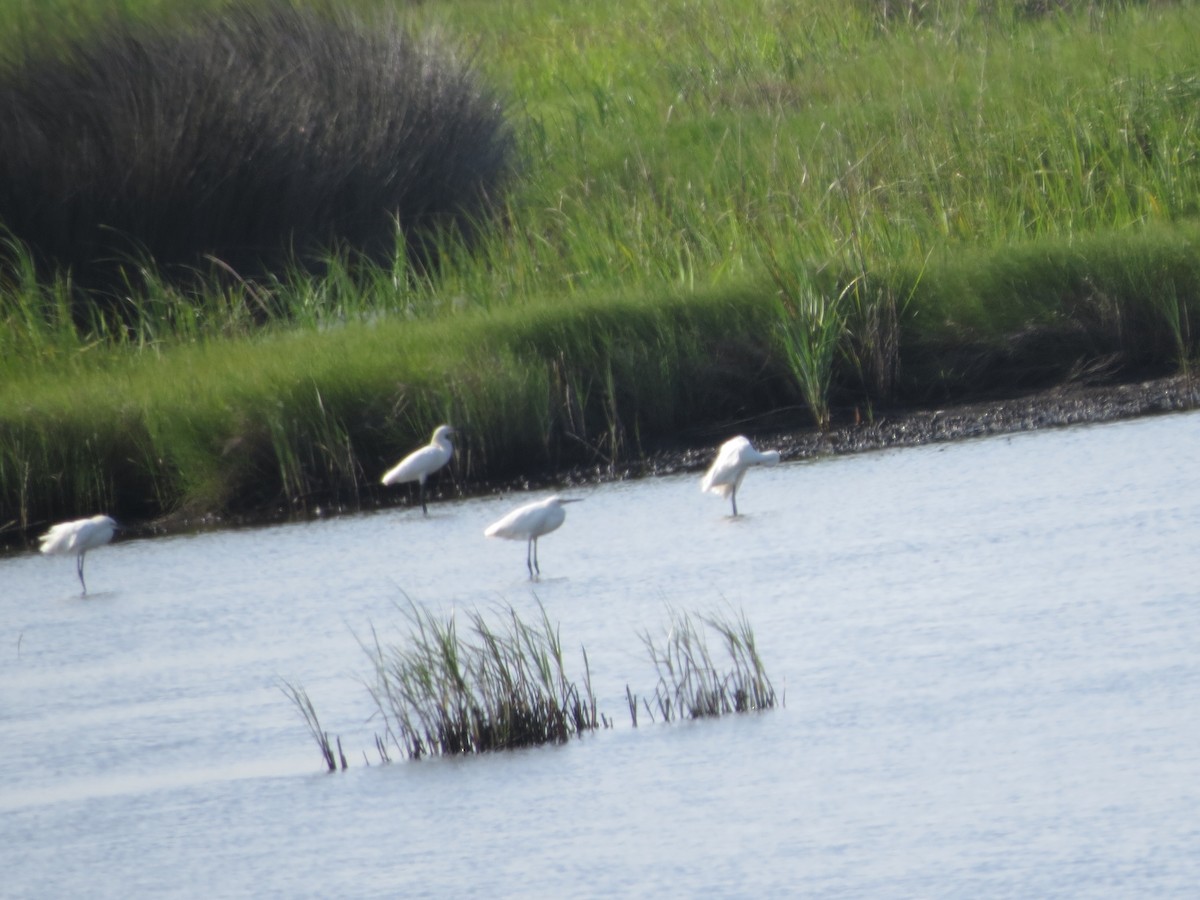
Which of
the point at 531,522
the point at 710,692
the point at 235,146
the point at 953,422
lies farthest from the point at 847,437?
the point at 235,146

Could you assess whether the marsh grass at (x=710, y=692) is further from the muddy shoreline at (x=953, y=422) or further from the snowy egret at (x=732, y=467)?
the muddy shoreline at (x=953, y=422)

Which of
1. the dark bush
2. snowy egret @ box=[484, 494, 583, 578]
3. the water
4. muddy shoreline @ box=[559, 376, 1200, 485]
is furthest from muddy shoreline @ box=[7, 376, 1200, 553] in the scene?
the dark bush

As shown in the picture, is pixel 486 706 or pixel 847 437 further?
pixel 847 437

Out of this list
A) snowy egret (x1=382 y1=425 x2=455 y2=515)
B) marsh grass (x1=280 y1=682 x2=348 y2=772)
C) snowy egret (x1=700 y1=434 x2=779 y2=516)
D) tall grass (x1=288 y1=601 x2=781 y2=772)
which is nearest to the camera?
tall grass (x1=288 y1=601 x2=781 y2=772)

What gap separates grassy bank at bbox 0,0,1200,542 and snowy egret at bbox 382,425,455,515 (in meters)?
0.94

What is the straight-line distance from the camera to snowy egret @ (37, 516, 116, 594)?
37.8ft

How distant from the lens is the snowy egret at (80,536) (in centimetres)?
1152

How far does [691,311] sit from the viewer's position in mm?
14117

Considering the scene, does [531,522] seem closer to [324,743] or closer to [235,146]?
[324,743]

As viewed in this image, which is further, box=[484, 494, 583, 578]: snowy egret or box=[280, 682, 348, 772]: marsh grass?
box=[484, 494, 583, 578]: snowy egret

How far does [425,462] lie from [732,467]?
2133mm

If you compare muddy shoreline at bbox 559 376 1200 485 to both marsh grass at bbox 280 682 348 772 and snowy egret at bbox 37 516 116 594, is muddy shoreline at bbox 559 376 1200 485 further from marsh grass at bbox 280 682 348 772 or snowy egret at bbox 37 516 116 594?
marsh grass at bbox 280 682 348 772

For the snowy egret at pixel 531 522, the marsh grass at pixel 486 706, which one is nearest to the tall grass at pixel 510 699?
the marsh grass at pixel 486 706

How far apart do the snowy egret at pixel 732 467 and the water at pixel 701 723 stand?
0.81ft
